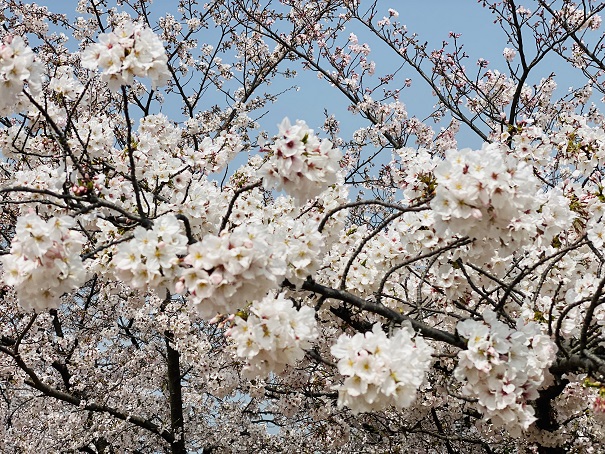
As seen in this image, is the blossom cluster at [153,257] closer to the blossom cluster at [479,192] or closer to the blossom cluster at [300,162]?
the blossom cluster at [300,162]

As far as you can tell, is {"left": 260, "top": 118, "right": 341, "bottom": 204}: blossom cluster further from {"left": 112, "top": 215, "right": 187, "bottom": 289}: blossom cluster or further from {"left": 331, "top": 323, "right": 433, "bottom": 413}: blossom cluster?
{"left": 331, "top": 323, "right": 433, "bottom": 413}: blossom cluster

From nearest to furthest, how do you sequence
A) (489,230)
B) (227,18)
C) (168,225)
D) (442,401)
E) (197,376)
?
1. (168,225)
2. (489,230)
3. (442,401)
4. (197,376)
5. (227,18)

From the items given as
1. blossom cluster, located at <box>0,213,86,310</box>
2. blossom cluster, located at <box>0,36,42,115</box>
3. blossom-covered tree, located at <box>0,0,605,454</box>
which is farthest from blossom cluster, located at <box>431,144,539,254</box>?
blossom cluster, located at <box>0,36,42,115</box>

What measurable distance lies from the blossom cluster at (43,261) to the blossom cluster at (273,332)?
829mm

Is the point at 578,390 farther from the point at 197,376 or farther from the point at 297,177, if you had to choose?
the point at 197,376

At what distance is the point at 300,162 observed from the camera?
2873mm

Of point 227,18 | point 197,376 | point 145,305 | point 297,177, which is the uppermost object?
point 227,18

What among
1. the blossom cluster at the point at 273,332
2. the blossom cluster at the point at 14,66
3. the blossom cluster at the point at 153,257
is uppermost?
the blossom cluster at the point at 14,66

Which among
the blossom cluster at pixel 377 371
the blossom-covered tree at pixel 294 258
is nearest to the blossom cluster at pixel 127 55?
the blossom-covered tree at pixel 294 258

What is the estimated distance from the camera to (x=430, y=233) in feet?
12.6

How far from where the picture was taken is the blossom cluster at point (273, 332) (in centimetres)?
260

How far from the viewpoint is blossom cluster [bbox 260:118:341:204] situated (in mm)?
2859

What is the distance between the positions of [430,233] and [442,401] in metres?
3.19

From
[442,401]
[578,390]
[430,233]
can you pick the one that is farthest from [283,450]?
[430,233]
